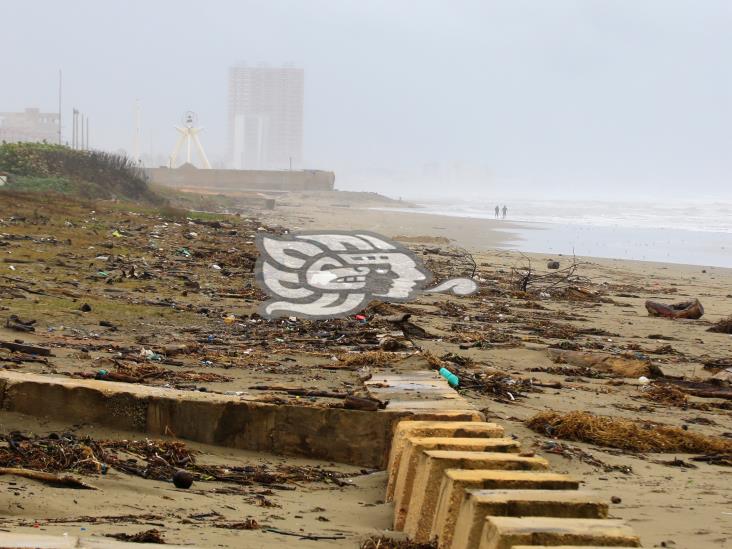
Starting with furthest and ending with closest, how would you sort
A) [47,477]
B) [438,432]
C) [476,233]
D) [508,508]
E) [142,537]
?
[476,233], [438,432], [47,477], [142,537], [508,508]

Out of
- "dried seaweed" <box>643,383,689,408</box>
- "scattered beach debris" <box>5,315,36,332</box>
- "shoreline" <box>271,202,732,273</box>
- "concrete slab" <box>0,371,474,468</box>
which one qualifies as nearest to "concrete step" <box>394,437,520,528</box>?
"concrete slab" <box>0,371,474,468</box>

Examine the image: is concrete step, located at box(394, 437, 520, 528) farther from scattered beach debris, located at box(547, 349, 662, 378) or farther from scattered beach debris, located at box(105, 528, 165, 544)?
scattered beach debris, located at box(547, 349, 662, 378)

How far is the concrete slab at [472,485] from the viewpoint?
308 cm

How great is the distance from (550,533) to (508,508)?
0.77ft

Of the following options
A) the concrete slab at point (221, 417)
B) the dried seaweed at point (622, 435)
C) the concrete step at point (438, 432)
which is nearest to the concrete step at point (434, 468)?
the concrete step at point (438, 432)

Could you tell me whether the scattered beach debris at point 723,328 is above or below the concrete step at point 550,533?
below

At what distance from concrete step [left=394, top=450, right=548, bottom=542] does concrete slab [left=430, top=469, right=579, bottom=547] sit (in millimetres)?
77

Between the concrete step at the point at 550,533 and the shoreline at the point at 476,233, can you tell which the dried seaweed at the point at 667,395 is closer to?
the concrete step at the point at 550,533

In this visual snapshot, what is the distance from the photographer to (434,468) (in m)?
3.42

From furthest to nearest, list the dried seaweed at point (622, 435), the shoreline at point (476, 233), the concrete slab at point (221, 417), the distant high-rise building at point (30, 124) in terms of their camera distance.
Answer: the distant high-rise building at point (30, 124)
the shoreline at point (476, 233)
the dried seaweed at point (622, 435)
the concrete slab at point (221, 417)

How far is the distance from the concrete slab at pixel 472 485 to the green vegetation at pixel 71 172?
21596mm

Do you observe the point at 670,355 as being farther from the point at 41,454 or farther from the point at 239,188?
the point at 239,188

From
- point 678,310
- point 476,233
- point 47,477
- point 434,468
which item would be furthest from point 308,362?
point 476,233

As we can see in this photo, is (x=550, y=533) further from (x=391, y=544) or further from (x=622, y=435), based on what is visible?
(x=622, y=435)
